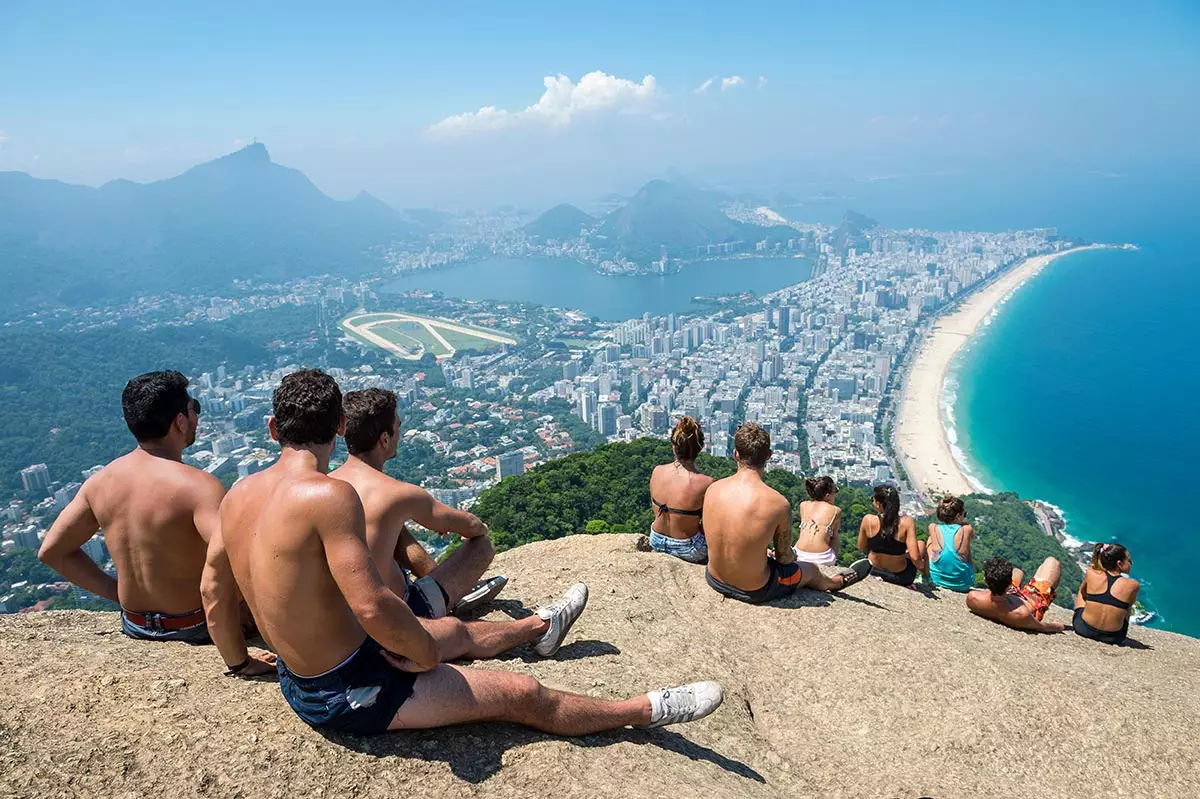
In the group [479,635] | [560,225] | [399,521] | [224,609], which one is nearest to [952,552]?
[479,635]

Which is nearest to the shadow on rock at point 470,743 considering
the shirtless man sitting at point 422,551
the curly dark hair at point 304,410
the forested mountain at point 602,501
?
the shirtless man sitting at point 422,551

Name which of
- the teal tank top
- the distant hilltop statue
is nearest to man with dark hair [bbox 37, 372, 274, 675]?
the distant hilltop statue

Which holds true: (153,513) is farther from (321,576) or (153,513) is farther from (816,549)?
(816,549)

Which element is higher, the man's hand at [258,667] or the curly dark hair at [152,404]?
the curly dark hair at [152,404]

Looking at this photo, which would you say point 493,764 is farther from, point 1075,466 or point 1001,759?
point 1075,466

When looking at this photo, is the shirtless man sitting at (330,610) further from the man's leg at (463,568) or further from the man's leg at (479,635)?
the man's leg at (463,568)

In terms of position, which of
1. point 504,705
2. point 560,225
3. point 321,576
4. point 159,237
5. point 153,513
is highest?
point 159,237
